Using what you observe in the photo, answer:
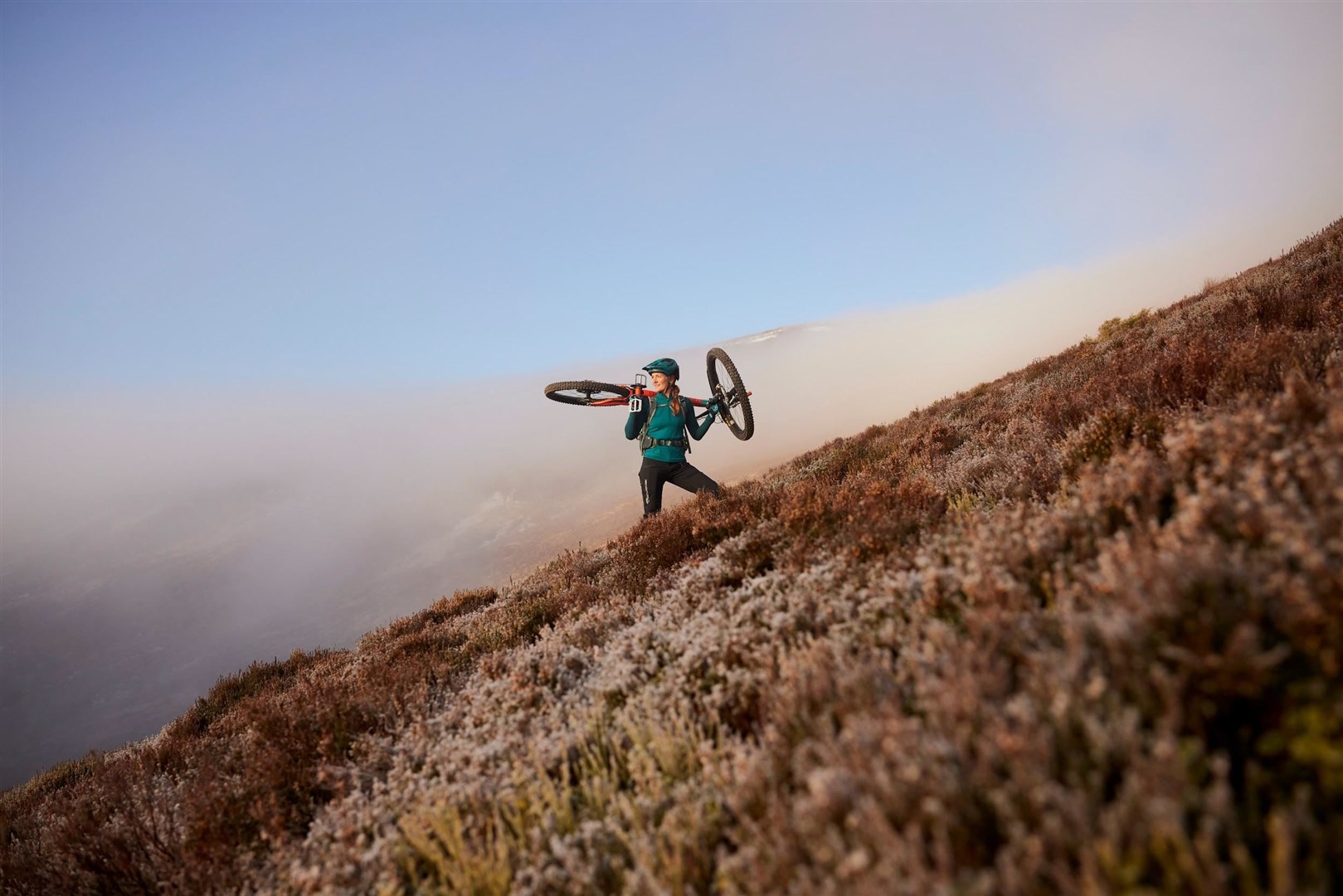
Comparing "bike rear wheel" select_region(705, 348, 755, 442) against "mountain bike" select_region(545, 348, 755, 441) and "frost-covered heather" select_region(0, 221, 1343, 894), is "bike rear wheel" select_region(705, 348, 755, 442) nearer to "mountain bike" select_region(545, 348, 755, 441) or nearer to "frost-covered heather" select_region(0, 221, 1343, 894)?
"mountain bike" select_region(545, 348, 755, 441)

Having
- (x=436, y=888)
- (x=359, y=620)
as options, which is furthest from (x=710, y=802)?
(x=359, y=620)

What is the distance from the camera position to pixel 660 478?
10062mm

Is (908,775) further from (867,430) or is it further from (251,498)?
(251,498)

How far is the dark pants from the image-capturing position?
32.3 ft

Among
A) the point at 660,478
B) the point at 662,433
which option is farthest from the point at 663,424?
the point at 660,478

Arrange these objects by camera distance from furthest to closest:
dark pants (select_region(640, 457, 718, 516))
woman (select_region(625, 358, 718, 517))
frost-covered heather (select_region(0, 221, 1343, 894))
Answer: woman (select_region(625, 358, 718, 517)) < dark pants (select_region(640, 457, 718, 516)) < frost-covered heather (select_region(0, 221, 1343, 894))

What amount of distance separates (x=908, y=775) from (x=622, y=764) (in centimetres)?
193

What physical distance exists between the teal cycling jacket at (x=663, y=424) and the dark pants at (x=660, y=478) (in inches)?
4.2

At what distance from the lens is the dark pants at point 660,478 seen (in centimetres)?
985

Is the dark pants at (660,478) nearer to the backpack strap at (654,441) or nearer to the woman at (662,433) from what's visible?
the woman at (662,433)

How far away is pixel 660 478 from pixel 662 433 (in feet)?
2.61

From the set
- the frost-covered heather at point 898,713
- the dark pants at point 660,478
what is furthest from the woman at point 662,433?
the frost-covered heather at point 898,713

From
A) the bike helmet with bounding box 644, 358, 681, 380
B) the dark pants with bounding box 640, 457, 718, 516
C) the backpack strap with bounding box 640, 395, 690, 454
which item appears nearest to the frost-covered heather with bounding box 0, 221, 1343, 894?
the dark pants with bounding box 640, 457, 718, 516

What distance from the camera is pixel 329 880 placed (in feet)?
8.94
